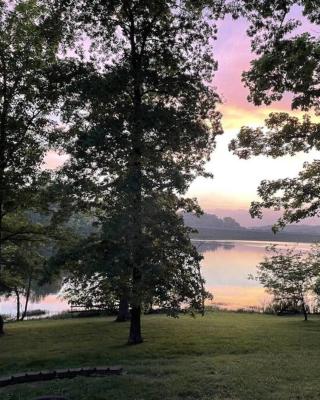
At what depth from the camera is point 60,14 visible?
1956cm

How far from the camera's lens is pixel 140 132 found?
16.7 metres

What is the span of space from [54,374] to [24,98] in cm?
1449

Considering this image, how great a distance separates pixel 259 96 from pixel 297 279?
16.7 meters

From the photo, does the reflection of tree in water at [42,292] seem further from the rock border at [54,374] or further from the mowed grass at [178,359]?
the rock border at [54,374]

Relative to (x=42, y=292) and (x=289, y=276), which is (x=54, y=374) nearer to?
(x=289, y=276)

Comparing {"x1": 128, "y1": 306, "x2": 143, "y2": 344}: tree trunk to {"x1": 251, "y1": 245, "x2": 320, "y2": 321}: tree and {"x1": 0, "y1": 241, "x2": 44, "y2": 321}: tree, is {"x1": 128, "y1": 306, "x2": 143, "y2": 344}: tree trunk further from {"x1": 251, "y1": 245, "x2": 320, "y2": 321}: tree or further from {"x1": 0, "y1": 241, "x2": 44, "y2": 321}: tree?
{"x1": 251, "y1": 245, "x2": 320, "y2": 321}: tree

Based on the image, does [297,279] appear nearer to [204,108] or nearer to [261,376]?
[204,108]

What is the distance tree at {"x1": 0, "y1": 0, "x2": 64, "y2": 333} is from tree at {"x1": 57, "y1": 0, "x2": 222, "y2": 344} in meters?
2.51

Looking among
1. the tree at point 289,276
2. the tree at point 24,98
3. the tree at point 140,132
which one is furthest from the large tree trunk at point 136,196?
the tree at point 289,276

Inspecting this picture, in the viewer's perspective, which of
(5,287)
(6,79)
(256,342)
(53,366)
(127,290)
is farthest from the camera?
(5,287)

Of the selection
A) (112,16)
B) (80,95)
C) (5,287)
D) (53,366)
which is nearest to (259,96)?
(80,95)

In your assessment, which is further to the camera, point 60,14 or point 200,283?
point 60,14

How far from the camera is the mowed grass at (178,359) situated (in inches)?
398

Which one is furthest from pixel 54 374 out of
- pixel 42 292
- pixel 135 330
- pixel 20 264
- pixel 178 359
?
pixel 42 292
